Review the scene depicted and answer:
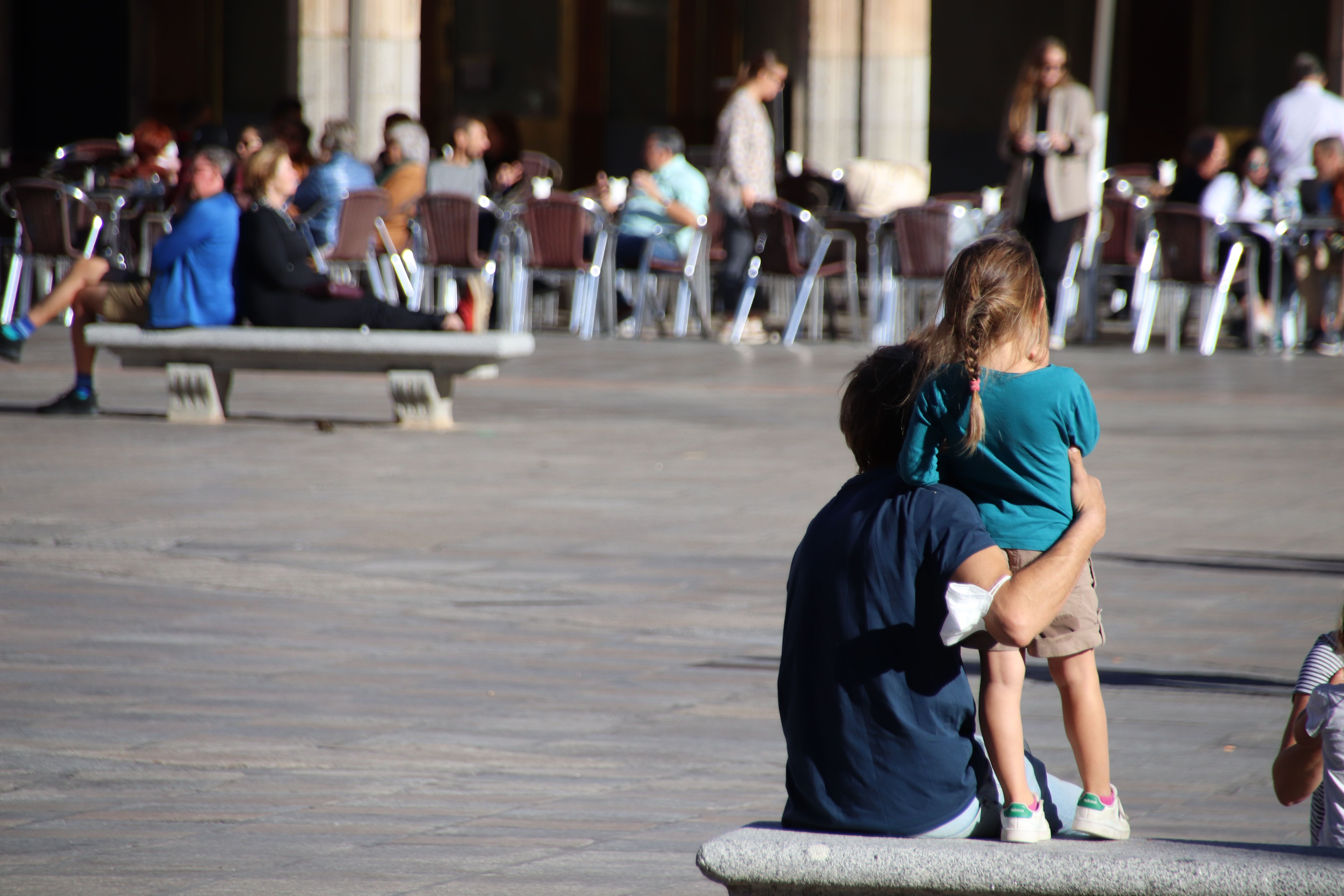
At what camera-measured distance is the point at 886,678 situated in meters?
2.81

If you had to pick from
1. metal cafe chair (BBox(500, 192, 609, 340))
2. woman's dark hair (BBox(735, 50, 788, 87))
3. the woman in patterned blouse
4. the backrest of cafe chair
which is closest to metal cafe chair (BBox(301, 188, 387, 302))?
the backrest of cafe chair

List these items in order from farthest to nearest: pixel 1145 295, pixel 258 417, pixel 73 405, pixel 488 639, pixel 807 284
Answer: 1. pixel 807 284
2. pixel 1145 295
3. pixel 258 417
4. pixel 73 405
5. pixel 488 639

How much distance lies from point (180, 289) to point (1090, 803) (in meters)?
8.04

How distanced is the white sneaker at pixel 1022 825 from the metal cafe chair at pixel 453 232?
12.7 m

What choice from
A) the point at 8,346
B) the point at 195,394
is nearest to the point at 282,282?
the point at 195,394

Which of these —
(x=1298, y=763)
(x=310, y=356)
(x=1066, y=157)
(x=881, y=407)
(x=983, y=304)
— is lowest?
(x=310, y=356)

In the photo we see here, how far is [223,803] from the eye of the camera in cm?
408

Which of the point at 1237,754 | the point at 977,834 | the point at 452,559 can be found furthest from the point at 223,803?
the point at 452,559

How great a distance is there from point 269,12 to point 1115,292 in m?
15.3

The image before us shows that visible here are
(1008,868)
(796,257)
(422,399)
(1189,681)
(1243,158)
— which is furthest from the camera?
(1243,158)

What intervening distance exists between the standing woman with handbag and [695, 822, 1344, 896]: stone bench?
12476 millimetres

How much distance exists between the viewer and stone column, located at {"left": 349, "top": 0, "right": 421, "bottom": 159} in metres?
20.2

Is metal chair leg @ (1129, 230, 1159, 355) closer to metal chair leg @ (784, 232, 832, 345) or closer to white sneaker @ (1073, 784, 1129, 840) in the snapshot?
metal chair leg @ (784, 232, 832, 345)

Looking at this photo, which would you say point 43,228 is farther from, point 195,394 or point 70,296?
point 195,394
